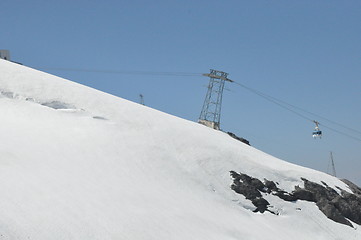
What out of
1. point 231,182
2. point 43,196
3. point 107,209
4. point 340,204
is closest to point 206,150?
point 231,182

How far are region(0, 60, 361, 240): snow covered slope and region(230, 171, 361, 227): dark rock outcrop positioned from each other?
1.51 feet

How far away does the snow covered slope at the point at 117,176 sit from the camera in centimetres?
1138

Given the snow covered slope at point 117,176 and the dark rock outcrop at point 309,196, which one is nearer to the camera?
the snow covered slope at point 117,176

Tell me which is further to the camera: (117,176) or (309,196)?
(309,196)

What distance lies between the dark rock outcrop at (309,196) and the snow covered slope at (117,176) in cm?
46

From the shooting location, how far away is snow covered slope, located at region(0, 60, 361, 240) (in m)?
11.4

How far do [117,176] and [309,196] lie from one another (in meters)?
10.9

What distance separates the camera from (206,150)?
861 inches

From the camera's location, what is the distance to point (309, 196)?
20.7m

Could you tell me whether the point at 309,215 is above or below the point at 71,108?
below

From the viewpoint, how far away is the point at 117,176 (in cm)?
1596

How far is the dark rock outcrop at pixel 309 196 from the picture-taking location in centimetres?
1889

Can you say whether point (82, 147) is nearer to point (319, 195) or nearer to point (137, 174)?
point (137, 174)

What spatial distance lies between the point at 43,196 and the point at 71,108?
12.1 m
